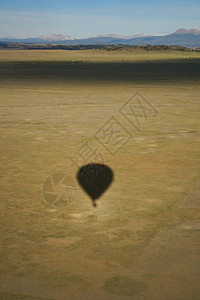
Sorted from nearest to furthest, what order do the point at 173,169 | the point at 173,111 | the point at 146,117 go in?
the point at 173,169 → the point at 146,117 → the point at 173,111

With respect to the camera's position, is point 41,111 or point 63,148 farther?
point 41,111

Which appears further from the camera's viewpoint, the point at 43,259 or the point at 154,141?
the point at 154,141

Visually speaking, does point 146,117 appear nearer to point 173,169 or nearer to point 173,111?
point 173,111

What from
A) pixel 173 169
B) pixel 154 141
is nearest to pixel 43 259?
pixel 173 169

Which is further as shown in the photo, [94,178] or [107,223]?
[94,178]

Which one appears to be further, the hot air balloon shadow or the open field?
the hot air balloon shadow

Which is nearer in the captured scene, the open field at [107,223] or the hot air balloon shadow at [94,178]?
the open field at [107,223]

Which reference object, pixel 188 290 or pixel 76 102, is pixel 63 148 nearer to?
pixel 188 290

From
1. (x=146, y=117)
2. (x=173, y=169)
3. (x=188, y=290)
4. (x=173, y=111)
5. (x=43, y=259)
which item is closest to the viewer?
(x=188, y=290)

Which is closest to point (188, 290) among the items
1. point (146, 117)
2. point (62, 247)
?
point (62, 247)
